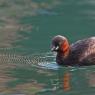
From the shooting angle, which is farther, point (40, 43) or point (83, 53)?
point (40, 43)

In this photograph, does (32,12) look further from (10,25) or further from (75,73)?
(75,73)

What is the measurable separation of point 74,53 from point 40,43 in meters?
1.98

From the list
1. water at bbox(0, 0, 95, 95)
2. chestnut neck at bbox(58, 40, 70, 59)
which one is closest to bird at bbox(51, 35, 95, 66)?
chestnut neck at bbox(58, 40, 70, 59)

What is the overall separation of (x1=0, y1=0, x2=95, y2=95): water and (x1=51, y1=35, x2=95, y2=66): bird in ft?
0.88

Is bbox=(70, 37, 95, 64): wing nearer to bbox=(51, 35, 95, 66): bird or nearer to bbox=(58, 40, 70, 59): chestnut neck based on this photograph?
bbox=(51, 35, 95, 66): bird

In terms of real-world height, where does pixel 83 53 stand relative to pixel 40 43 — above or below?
below

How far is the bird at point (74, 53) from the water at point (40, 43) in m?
0.27

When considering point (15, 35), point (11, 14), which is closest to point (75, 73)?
point (15, 35)

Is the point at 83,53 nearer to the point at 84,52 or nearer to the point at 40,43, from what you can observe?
the point at 84,52

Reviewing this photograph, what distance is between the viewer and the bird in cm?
1502

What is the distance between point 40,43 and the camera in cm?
1705

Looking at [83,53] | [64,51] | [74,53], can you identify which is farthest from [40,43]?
[83,53]

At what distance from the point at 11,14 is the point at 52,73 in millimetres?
9093

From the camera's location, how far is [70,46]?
15.5 m
